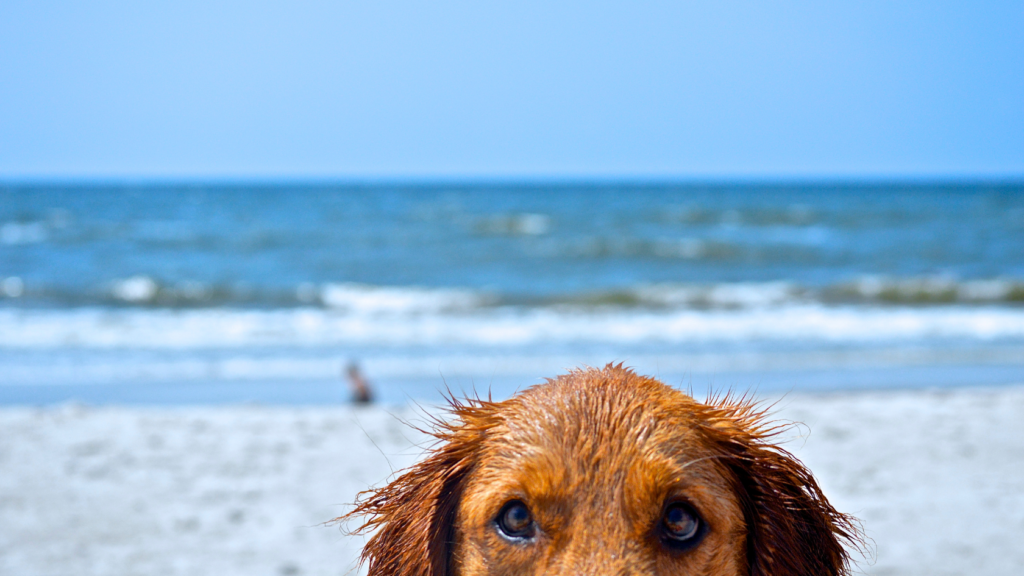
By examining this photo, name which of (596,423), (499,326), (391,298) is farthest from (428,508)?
(391,298)

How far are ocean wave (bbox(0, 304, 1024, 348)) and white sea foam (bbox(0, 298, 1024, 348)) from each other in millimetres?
16

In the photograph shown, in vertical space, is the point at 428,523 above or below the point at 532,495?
below

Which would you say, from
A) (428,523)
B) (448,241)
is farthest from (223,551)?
(448,241)

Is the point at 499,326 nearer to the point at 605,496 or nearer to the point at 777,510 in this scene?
the point at 777,510

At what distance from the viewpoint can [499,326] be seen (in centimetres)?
1423

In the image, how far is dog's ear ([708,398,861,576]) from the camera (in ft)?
4.62

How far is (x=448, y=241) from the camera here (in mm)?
29141

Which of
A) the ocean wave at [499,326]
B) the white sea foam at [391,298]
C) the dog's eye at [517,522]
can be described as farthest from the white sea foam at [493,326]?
the dog's eye at [517,522]

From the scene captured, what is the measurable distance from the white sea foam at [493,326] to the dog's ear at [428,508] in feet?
36.0

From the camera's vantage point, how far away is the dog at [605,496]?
129cm

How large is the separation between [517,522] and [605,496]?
0.14 metres

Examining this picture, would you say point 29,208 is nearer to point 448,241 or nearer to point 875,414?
point 448,241

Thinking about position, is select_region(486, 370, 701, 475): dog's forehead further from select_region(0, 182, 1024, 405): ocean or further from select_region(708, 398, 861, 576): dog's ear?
select_region(0, 182, 1024, 405): ocean

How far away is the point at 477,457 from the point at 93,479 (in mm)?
5816
